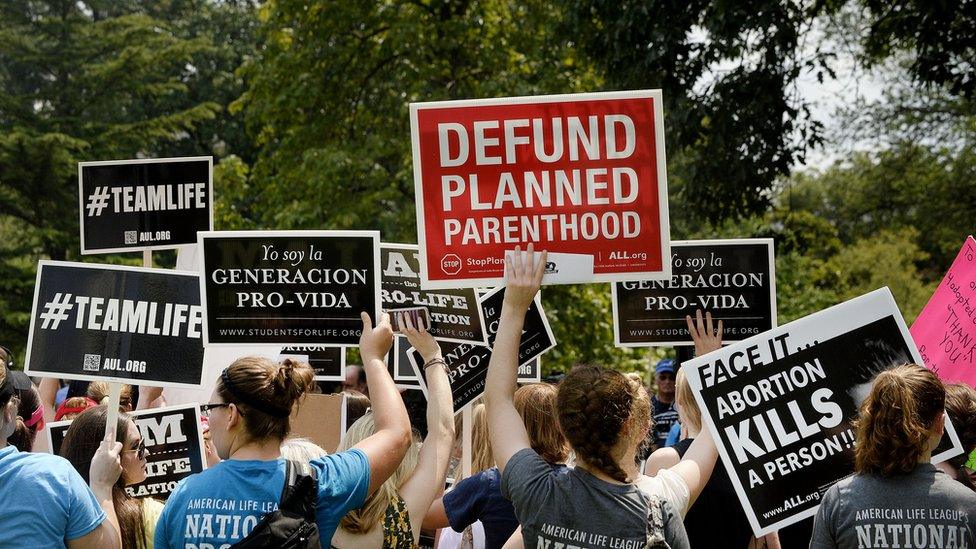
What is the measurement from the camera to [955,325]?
571 centimetres

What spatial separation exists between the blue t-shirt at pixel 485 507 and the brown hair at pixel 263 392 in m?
1.14

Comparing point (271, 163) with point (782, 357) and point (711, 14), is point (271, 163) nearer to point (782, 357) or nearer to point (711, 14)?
point (711, 14)

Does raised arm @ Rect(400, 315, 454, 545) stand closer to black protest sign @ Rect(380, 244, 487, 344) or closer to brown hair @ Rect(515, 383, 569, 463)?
brown hair @ Rect(515, 383, 569, 463)

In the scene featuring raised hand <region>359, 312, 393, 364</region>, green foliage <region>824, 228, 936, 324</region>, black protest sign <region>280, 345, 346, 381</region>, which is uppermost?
green foliage <region>824, 228, 936, 324</region>

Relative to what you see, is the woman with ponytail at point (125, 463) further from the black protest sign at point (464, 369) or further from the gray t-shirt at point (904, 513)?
the gray t-shirt at point (904, 513)

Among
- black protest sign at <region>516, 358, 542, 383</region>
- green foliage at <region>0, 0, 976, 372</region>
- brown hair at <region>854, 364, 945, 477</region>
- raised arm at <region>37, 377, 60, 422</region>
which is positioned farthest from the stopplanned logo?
green foliage at <region>0, 0, 976, 372</region>

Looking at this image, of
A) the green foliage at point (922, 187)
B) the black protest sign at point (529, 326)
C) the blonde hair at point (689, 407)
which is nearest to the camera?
the blonde hair at point (689, 407)

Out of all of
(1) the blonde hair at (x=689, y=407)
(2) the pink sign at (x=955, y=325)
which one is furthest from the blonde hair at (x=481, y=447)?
(2) the pink sign at (x=955, y=325)

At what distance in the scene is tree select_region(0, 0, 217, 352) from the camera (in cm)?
2689

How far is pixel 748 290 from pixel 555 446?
2.21 metres

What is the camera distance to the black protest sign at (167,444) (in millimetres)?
5102

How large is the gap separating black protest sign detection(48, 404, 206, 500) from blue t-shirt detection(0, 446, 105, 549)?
5.01 feet

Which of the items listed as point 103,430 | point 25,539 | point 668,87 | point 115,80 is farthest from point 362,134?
point 25,539

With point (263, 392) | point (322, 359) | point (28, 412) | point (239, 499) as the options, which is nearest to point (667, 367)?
point (322, 359)
